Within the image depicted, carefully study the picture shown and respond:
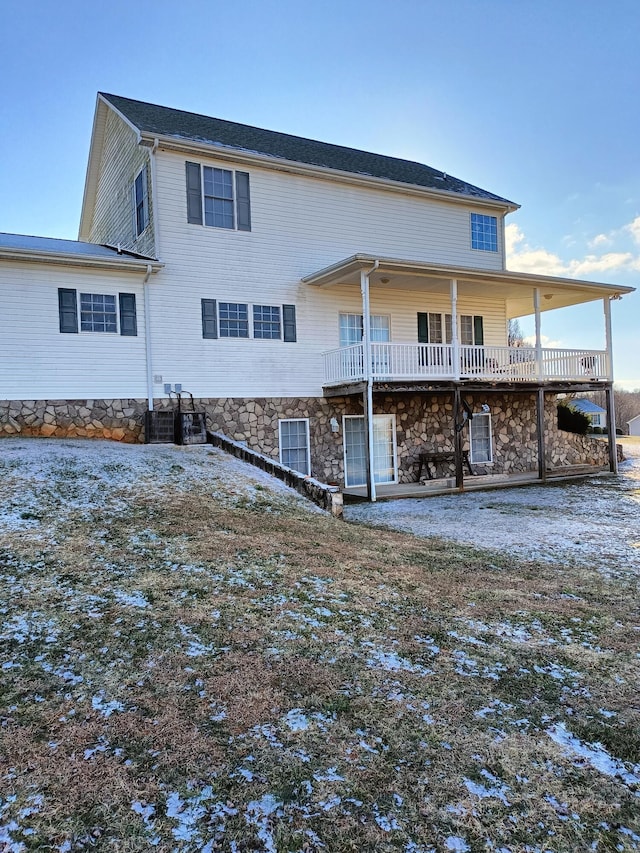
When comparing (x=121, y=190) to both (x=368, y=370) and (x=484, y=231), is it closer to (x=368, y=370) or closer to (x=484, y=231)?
(x=368, y=370)

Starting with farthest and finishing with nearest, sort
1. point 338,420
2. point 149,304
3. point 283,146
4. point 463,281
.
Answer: point 283,146 → point 338,420 → point 463,281 → point 149,304

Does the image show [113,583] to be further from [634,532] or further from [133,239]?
[133,239]

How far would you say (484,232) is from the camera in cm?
1691

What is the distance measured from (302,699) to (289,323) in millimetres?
→ 11245

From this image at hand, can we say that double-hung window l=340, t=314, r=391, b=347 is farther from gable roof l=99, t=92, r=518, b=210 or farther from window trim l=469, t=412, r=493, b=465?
window trim l=469, t=412, r=493, b=465

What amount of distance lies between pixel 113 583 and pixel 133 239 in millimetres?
11168

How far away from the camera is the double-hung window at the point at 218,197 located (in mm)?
12461

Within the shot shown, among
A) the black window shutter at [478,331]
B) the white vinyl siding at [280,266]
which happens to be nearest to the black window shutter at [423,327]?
→ the white vinyl siding at [280,266]

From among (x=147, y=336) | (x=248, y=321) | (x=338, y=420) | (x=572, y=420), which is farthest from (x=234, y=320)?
(x=572, y=420)

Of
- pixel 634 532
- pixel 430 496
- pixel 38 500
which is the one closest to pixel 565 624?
pixel 634 532

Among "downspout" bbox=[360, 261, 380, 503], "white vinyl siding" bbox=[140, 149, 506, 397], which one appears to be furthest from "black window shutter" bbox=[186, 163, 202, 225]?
"downspout" bbox=[360, 261, 380, 503]

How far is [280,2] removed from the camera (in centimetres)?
1364

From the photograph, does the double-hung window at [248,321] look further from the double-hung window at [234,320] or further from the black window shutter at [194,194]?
the black window shutter at [194,194]

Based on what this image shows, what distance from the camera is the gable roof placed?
13039 mm
